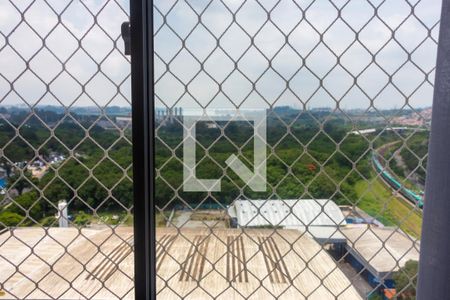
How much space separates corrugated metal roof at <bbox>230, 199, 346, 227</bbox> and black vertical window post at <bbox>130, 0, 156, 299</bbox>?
0.70ft

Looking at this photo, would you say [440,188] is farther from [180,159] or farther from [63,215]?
[63,215]

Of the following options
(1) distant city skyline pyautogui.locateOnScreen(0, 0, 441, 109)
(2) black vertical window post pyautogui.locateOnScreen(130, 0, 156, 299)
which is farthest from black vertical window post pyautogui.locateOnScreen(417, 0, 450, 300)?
(2) black vertical window post pyautogui.locateOnScreen(130, 0, 156, 299)

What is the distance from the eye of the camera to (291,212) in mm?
832

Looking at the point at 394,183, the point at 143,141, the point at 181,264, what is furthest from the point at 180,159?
the point at 394,183

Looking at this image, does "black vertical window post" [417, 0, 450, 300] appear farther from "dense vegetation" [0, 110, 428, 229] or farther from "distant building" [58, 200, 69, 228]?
"distant building" [58, 200, 69, 228]

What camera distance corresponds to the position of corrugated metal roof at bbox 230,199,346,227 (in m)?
0.83

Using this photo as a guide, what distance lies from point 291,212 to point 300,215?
24mm

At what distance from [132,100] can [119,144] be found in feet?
0.49

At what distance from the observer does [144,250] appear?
0.76m

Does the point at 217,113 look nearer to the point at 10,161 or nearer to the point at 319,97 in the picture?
the point at 319,97

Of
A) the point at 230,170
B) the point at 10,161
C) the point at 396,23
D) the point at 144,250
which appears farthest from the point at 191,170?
the point at 396,23

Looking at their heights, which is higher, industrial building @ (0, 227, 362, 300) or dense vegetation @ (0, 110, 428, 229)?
dense vegetation @ (0, 110, 428, 229)

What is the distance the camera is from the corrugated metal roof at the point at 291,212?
32.5 inches

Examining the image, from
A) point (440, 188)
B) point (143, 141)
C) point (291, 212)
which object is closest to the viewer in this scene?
point (440, 188)
